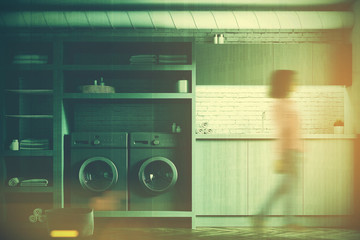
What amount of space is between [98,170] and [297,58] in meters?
2.94

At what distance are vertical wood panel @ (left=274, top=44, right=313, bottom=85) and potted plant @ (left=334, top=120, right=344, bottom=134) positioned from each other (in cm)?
74

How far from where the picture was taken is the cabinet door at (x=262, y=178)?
3.62 m

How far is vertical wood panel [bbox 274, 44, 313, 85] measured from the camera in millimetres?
4172

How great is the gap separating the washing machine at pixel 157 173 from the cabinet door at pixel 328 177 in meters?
1.41

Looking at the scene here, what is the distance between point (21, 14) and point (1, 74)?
3.70 ft

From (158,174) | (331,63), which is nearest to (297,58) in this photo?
(331,63)

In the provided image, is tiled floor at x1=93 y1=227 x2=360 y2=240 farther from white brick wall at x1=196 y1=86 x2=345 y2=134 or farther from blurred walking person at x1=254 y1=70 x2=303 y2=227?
white brick wall at x1=196 y1=86 x2=345 y2=134

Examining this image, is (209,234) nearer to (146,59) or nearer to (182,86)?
(182,86)

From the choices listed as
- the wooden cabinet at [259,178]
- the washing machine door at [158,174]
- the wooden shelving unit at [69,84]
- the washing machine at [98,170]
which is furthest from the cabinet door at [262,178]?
the washing machine at [98,170]

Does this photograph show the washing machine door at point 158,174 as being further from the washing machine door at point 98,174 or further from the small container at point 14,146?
the small container at point 14,146

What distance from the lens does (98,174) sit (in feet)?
12.2

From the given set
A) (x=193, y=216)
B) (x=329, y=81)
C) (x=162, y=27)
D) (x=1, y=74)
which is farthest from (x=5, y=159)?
(x=329, y=81)

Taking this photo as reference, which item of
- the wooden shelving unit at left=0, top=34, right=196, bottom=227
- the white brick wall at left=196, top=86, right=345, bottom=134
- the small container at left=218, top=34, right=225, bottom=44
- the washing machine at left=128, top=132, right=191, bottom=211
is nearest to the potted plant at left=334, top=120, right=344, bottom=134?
the white brick wall at left=196, top=86, right=345, bottom=134

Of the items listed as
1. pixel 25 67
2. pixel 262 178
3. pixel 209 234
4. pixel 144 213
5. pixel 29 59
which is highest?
pixel 29 59
